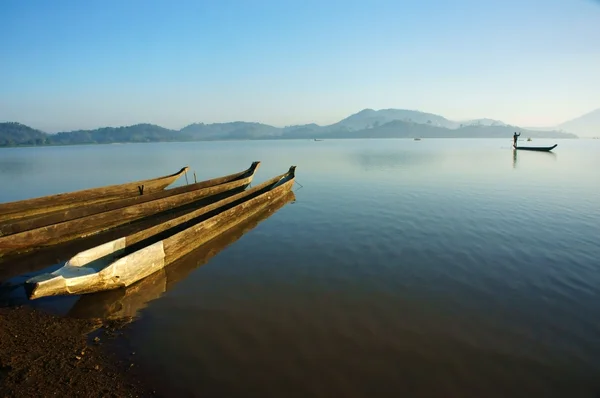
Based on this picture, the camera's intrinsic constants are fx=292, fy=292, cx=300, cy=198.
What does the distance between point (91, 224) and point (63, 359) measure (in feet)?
24.2

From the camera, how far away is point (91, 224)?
10.7 meters

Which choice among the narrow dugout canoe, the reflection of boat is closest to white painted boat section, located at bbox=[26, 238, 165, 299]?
the reflection of boat

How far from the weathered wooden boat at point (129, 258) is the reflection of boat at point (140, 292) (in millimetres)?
170

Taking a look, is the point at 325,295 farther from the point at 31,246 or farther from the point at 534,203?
the point at 534,203

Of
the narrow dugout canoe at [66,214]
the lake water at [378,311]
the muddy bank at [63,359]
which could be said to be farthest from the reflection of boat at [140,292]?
the narrow dugout canoe at [66,214]

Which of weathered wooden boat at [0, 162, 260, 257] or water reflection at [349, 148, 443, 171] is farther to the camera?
water reflection at [349, 148, 443, 171]

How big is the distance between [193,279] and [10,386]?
394 cm

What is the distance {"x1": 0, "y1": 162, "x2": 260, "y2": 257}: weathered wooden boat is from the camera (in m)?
8.67

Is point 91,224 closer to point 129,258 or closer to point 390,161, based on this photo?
point 129,258

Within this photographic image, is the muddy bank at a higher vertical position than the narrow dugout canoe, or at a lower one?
lower

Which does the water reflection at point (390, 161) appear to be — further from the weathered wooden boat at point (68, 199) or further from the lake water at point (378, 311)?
the weathered wooden boat at point (68, 199)

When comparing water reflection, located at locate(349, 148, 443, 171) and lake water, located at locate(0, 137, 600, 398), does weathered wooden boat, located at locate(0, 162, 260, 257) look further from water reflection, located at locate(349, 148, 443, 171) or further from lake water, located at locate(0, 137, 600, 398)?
water reflection, located at locate(349, 148, 443, 171)

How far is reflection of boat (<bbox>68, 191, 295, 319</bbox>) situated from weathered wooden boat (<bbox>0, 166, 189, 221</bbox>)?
763 centimetres

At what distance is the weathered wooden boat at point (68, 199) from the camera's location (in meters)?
11.2
